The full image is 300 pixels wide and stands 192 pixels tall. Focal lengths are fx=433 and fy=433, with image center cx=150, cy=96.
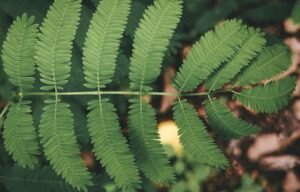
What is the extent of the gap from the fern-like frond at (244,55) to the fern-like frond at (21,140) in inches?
32.3

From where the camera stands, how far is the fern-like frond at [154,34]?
1.71 metres

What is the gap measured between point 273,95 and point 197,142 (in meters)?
0.37

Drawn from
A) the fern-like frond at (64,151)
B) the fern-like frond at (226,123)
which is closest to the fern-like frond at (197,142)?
the fern-like frond at (226,123)

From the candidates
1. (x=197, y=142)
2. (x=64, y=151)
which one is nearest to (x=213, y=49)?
(x=197, y=142)

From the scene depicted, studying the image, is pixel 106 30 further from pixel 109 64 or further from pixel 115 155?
pixel 115 155

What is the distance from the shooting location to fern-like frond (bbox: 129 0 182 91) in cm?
171

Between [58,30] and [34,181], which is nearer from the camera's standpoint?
[58,30]

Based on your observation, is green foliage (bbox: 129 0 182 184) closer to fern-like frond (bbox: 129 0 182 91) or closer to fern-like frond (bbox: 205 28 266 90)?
fern-like frond (bbox: 129 0 182 91)

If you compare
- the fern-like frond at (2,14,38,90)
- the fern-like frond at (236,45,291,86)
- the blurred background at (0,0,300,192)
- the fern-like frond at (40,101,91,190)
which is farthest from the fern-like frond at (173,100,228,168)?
the blurred background at (0,0,300,192)

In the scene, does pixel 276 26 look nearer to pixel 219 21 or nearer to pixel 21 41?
pixel 219 21

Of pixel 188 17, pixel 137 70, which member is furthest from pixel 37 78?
pixel 188 17

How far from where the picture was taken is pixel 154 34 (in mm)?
1730

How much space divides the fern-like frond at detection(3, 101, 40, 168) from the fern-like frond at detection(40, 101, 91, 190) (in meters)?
0.06

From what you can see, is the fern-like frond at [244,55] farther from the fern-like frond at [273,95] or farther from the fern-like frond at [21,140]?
the fern-like frond at [21,140]
